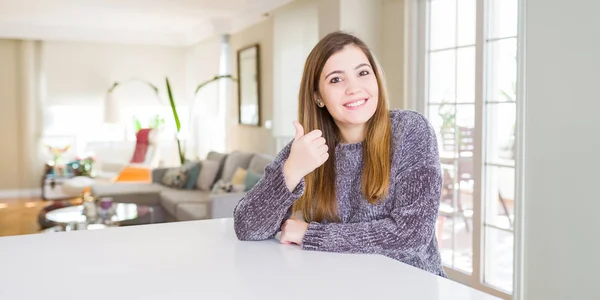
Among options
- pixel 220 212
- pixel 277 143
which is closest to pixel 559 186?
pixel 220 212

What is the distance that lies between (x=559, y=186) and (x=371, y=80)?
1646 mm

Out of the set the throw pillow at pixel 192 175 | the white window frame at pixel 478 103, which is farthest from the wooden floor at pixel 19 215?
the white window frame at pixel 478 103

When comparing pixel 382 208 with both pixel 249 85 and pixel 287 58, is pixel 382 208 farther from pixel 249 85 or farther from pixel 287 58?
pixel 249 85

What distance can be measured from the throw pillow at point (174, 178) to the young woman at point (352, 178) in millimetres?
5212

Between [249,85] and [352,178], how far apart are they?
6177 mm

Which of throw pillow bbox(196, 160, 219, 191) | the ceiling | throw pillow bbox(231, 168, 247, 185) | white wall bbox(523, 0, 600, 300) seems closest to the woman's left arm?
white wall bbox(523, 0, 600, 300)

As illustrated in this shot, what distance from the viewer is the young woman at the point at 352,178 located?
140cm

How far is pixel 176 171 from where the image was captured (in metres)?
6.89

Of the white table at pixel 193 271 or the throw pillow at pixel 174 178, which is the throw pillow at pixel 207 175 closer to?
the throw pillow at pixel 174 178

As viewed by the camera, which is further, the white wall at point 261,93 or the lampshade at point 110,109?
the lampshade at point 110,109

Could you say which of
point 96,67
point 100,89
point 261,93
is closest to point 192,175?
point 261,93

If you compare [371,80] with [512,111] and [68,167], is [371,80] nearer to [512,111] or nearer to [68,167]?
[512,111]

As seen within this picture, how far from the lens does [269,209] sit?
1.46m

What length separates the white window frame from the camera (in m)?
2.93
